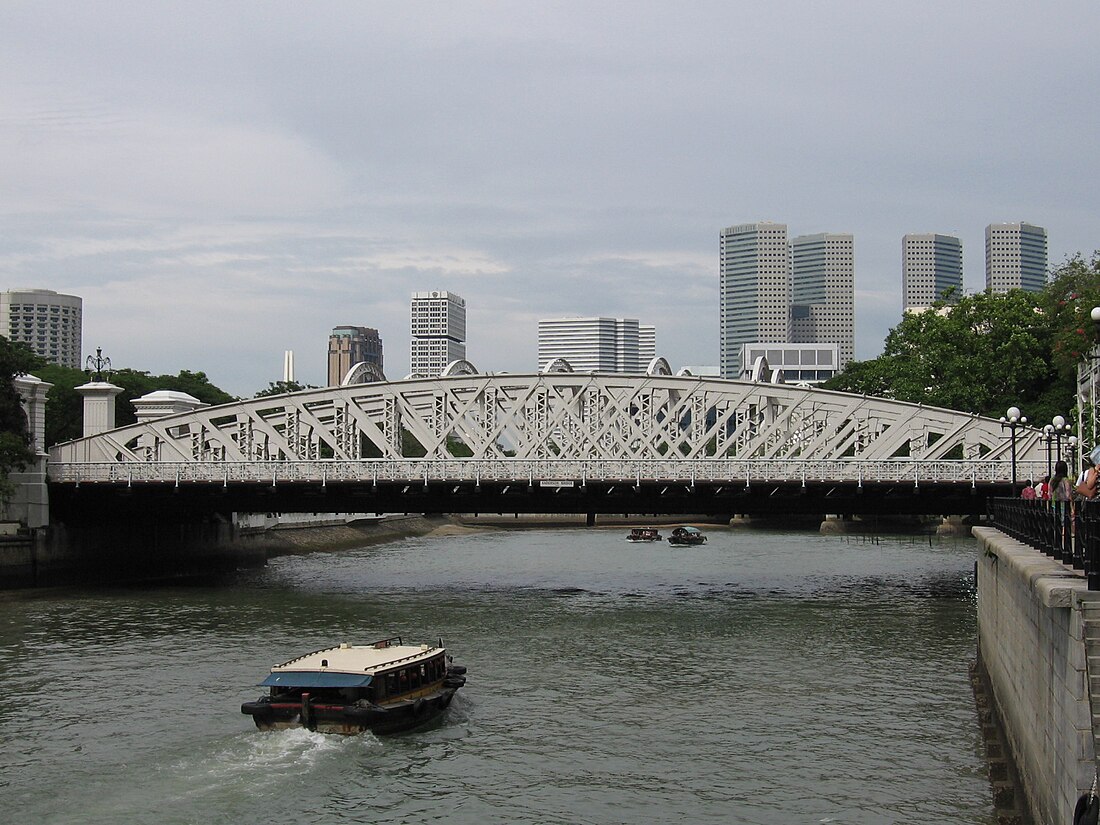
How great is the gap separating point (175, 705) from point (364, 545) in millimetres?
75118

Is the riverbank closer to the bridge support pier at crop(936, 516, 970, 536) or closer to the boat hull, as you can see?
the bridge support pier at crop(936, 516, 970, 536)

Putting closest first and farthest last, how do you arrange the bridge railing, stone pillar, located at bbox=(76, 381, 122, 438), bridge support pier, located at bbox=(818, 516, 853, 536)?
the bridge railing < stone pillar, located at bbox=(76, 381, 122, 438) < bridge support pier, located at bbox=(818, 516, 853, 536)

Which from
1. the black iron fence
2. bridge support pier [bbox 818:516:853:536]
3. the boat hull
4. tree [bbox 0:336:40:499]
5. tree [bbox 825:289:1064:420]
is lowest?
bridge support pier [bbox 818:516:853:536]

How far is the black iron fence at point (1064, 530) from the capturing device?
57.5 feet

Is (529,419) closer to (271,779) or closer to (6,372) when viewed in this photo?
(6,372)

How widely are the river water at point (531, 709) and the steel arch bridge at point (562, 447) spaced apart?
577 cm

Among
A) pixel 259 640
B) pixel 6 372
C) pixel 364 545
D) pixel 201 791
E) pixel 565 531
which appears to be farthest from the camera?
pixel 565 531

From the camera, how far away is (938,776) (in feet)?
90.0

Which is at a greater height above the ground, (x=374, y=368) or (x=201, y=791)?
(x=374, y=368)

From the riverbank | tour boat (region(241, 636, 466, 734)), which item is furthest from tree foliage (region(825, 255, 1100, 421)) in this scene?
tour boat (region(241, 636, 466, 734))

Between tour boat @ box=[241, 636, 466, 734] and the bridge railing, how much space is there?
28121 millimetres

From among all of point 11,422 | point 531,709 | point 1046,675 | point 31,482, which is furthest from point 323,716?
point 11,422

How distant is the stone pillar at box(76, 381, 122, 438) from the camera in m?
77.4

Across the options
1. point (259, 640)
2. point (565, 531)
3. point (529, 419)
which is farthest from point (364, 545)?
point (259, 640)
